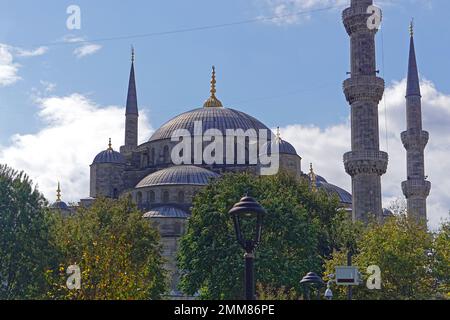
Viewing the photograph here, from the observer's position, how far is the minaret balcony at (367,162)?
50562mm

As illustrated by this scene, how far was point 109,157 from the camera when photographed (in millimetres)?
75000

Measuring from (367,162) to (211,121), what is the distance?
98.4 feet

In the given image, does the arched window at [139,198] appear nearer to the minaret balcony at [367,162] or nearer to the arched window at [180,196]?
the arched window at [180,196]

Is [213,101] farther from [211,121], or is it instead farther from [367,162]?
[367,162]

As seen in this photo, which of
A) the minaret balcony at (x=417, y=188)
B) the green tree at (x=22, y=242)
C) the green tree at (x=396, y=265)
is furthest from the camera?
the minaret balcony at (x=417, y=188)

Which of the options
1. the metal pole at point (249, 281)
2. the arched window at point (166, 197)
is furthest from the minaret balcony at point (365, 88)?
the metal pole at point (249, 281)

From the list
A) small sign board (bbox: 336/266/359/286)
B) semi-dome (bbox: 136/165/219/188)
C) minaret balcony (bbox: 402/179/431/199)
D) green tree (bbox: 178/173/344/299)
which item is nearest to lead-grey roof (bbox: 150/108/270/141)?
semi-dome (bbox: 136/165/219/188)

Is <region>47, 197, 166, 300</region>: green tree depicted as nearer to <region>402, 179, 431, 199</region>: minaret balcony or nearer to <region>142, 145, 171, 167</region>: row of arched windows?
<region>402, 179, 431, 199</region>: minaret balcony

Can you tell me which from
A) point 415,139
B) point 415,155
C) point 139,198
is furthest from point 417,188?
point 139,198

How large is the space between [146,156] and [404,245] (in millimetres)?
45821

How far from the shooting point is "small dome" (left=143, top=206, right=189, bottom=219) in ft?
211

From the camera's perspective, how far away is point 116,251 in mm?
31469
